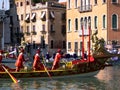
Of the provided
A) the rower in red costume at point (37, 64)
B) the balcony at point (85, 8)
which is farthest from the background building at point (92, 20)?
the rower in red costume at point (37, 64)

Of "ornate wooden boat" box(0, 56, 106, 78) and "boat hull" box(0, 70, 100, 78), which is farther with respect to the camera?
"ornate wooden boat" box(0, 56, 106, 78)

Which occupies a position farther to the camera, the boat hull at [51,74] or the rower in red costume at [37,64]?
the rower in red costume at [37,64]

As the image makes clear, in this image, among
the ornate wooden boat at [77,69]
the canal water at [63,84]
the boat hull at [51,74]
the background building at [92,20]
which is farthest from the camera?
the background building at [92,20]

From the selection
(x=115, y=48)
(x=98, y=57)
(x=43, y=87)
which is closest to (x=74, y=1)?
(x=115, y=48)

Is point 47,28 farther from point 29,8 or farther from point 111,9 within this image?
point 111,9

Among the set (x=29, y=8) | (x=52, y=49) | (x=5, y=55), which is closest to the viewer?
(x=5, y=55)

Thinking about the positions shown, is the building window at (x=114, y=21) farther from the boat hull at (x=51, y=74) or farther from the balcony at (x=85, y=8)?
the boat hull at (x=51, y=74)

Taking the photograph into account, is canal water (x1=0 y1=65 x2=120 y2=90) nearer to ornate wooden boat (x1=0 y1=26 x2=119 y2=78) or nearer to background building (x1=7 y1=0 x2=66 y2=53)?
ornate wooden boat (x1=0 y1=26 x2=119 y2=78)

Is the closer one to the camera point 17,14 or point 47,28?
point 47,28

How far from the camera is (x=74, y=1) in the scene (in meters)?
61.3

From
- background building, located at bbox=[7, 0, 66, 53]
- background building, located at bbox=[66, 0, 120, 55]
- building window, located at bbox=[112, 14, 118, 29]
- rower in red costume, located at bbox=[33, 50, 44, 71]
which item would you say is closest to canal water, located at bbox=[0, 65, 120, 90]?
rower in red costume, located at bbox=[33, 50, 44, 71]

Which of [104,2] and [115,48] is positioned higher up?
[104,2]

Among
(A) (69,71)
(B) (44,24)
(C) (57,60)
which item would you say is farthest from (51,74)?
(B) (44,24)

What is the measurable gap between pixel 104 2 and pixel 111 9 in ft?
4.02
